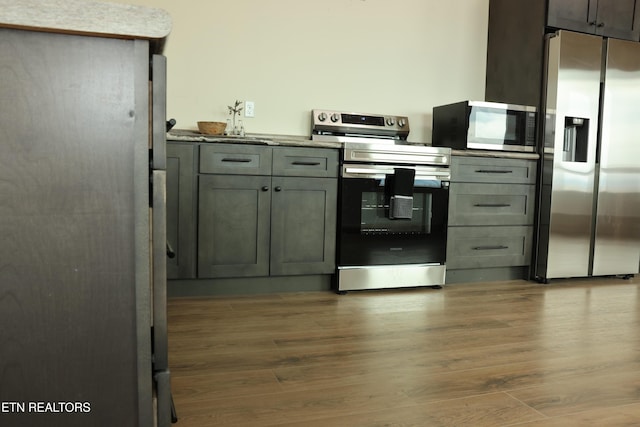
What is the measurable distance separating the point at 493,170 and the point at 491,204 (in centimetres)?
23

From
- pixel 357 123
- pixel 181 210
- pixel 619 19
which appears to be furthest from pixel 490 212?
pixel 181 210

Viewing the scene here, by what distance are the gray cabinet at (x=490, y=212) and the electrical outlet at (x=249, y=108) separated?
1.39 m

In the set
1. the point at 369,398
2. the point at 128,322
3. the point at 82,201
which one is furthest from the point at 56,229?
the point at 369,398

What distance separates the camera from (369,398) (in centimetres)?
166

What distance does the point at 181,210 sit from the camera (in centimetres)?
282

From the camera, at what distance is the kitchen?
3.33 meters

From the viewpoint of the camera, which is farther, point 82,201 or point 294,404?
point 294,404

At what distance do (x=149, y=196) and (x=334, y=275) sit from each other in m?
2.37

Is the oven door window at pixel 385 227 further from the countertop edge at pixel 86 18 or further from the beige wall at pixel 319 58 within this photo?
the countertop edge at pixel 86 18

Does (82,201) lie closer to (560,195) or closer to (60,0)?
(60,0)

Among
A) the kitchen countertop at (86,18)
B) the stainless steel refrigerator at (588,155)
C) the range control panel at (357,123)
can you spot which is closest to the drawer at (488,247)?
the stainless steel refrigerator at (588,155)

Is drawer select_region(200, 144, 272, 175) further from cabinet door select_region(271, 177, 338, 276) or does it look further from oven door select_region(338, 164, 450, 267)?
oven door select_region(338, 164, 450, 267)

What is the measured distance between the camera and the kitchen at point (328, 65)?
10.9 feet

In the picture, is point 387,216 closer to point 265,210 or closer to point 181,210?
point 265,210
